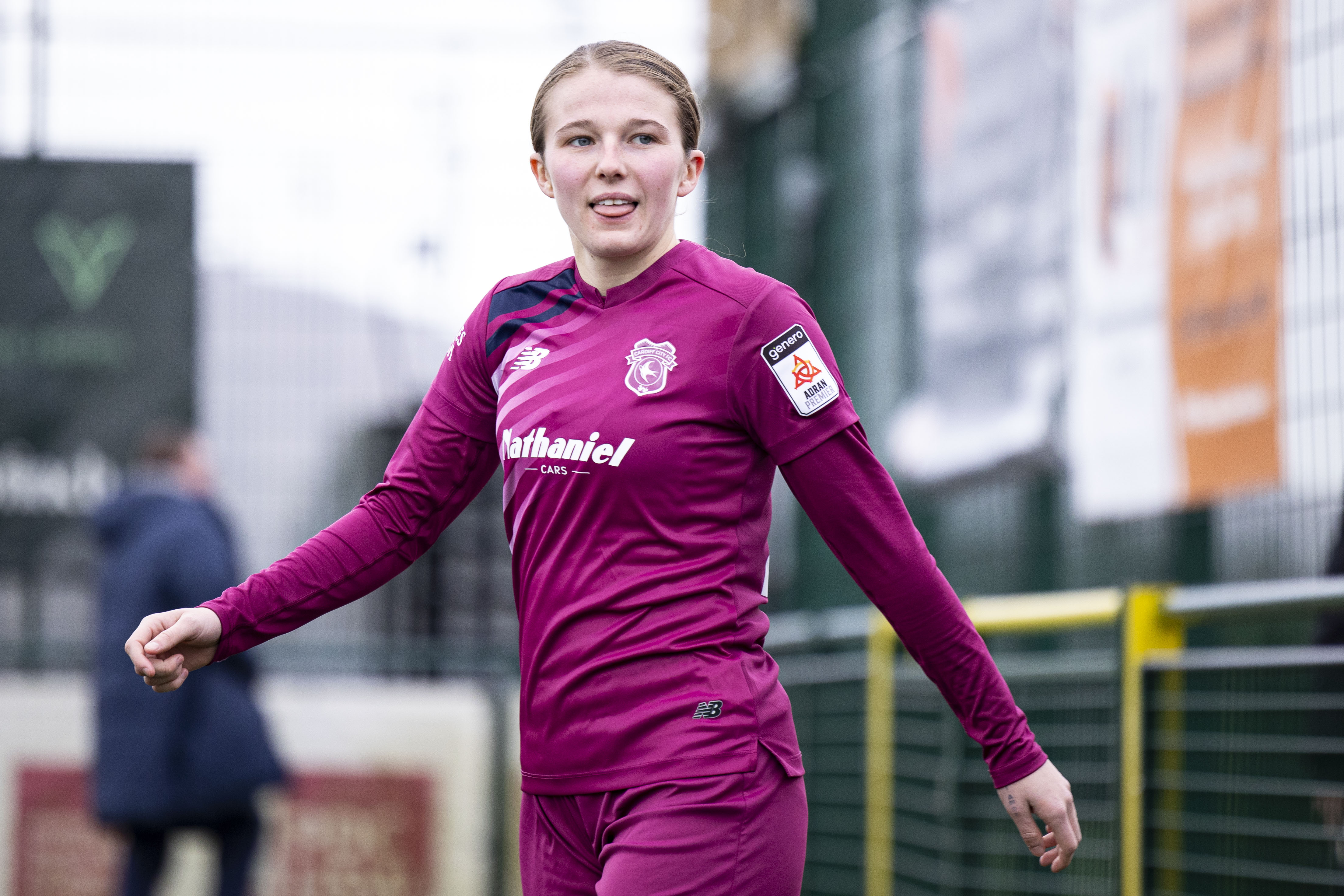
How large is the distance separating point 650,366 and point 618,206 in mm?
257

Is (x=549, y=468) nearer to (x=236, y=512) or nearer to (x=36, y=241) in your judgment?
(x=236, y=512)

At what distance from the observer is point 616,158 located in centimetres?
256

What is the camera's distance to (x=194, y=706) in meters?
6.85

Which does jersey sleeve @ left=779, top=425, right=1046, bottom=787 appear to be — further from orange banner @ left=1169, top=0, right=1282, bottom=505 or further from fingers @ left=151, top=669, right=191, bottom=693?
orange banner @ left=1169, top=0, right=1282, bottom=505

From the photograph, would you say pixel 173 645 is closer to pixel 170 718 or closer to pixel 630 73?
pixel 630 73

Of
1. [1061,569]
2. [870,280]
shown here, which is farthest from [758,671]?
[870,280]

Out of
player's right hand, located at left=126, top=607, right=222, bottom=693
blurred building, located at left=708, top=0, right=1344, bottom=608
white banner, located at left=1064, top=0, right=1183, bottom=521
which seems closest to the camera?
player's right hand, located at left=126, top=607, right=222, bottom=693

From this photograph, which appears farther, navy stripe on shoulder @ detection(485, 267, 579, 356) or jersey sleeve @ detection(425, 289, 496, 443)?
jersey sleeve @ detection(425, 289, 496, 443)

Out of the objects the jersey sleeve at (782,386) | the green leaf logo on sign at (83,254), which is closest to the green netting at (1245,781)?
the jersey sleeve at (782,386)

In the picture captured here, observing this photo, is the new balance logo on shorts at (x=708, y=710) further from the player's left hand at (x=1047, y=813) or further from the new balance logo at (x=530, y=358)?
the new balance logo at (x=530, y=358)

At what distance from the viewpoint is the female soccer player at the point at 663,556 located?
247 centimetres

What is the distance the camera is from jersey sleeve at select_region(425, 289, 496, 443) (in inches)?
111

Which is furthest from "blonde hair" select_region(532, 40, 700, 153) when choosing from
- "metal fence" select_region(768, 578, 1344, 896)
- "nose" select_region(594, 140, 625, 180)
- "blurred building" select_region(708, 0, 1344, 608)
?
"blurred building" select_region(708, 0, 1344, 608)

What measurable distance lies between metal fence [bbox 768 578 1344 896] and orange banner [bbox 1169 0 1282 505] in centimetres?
46
